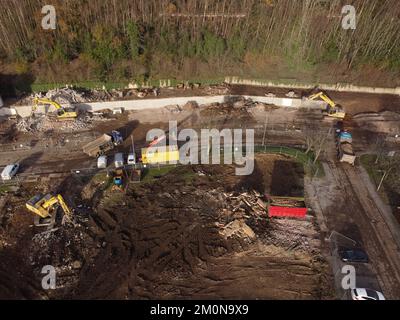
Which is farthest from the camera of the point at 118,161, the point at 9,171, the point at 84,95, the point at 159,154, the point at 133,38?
the point at 133,38

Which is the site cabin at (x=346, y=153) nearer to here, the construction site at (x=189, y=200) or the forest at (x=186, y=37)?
the construction site at (x=189, y=200)

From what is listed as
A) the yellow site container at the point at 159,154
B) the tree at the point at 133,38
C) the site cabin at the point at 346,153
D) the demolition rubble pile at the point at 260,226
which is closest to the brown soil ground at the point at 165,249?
the demolition rubble pile at the point at 260,226

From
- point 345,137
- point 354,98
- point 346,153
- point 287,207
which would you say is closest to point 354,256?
point 287,207

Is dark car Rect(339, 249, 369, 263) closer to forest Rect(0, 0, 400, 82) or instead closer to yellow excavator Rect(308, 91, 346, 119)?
yellow excavator Rect(308, 91, 346, 119)

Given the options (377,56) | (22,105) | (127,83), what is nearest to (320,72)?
(377,56)

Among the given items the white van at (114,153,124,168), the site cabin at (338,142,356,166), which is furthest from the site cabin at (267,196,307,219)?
the white van at (114,153,124,168)

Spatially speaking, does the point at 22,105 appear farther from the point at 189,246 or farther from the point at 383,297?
the point at 383,297

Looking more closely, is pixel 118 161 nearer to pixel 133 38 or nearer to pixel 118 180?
pixel 118 180
